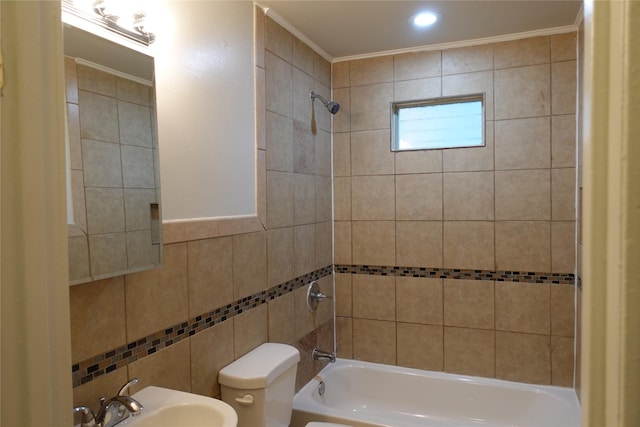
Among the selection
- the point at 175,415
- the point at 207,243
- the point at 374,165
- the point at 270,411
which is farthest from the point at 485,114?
the point at 175,415

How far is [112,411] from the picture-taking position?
4.48ft

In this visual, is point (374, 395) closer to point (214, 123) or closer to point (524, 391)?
point (524, 391)

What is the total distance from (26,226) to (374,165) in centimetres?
271

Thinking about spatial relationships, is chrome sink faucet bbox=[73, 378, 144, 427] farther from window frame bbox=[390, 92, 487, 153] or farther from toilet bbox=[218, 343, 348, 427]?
window frame bbox=[390, 92, 487, 153]

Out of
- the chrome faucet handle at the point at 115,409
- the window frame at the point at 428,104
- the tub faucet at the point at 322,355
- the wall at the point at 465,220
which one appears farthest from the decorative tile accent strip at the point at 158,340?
the window frame at the point at 428,104

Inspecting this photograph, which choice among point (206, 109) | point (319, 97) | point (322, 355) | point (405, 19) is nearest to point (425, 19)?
point (405, 19)

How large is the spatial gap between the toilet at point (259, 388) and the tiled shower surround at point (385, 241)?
7 centimetres

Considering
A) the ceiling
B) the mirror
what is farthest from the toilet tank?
the ceiling

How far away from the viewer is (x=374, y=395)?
10.1ft

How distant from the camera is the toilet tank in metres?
1.90

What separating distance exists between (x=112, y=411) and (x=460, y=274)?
86.5 inches

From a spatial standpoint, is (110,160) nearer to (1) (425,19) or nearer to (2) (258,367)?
(2) (258,367)

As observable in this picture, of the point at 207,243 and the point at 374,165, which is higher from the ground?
the point at 374,165

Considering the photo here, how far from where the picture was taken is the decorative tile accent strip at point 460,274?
271 centimetres
